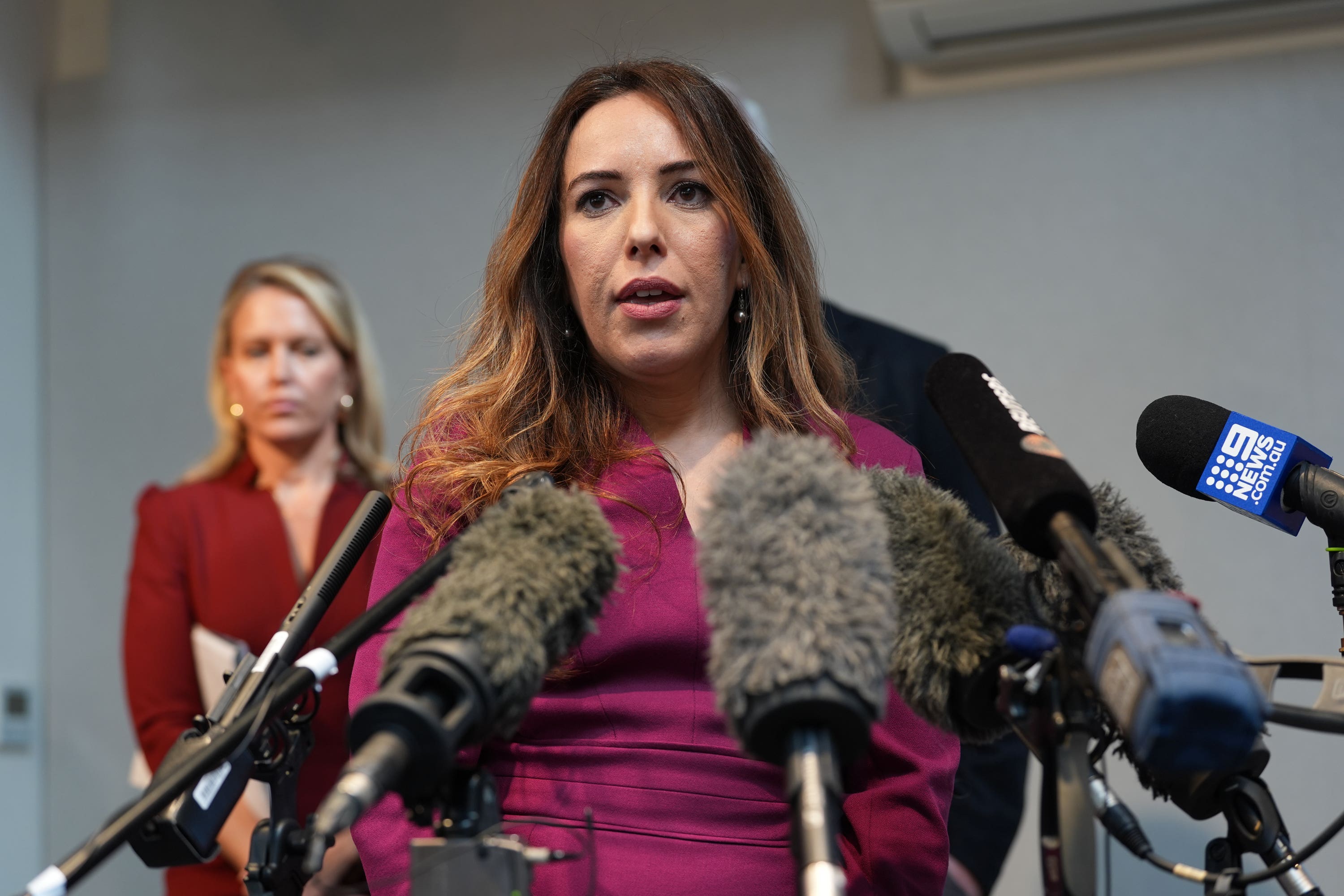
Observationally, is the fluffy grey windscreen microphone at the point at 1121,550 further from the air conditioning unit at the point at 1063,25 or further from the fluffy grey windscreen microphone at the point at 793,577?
the air conditioning unit at the point at 1063,25

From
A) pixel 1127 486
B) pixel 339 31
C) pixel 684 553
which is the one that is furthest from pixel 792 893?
pixel 339 31

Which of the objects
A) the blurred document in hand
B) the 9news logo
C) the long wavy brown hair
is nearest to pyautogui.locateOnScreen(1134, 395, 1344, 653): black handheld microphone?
the 9news logo

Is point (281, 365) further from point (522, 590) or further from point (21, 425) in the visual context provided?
point (522, 590)

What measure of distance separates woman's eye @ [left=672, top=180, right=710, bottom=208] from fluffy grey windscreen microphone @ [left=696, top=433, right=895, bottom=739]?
705 mm

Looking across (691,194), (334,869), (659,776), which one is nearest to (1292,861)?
(659,776)

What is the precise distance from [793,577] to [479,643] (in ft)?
0.74

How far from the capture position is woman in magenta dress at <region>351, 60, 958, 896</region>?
52.7 inches

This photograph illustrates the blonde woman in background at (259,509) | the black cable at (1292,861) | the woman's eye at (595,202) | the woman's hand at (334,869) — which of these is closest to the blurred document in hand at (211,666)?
the blonde woman in background at (259,509)

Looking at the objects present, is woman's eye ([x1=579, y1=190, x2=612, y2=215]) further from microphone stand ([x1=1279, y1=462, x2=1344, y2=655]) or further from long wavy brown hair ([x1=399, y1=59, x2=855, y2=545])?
microphone stand ([x1=1279, y1=462, x2=1344, y2=655])

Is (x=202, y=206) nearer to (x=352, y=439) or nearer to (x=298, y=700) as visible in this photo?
(x=352, y=439)

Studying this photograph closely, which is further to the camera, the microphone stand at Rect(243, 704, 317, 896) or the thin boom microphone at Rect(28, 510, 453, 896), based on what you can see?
the microphone stand at Rect(243, 704, 317, 896)

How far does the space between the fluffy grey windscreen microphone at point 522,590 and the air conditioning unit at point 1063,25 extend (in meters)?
2.34

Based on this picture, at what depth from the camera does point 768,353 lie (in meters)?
1.72

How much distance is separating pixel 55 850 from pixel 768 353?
3.33m
